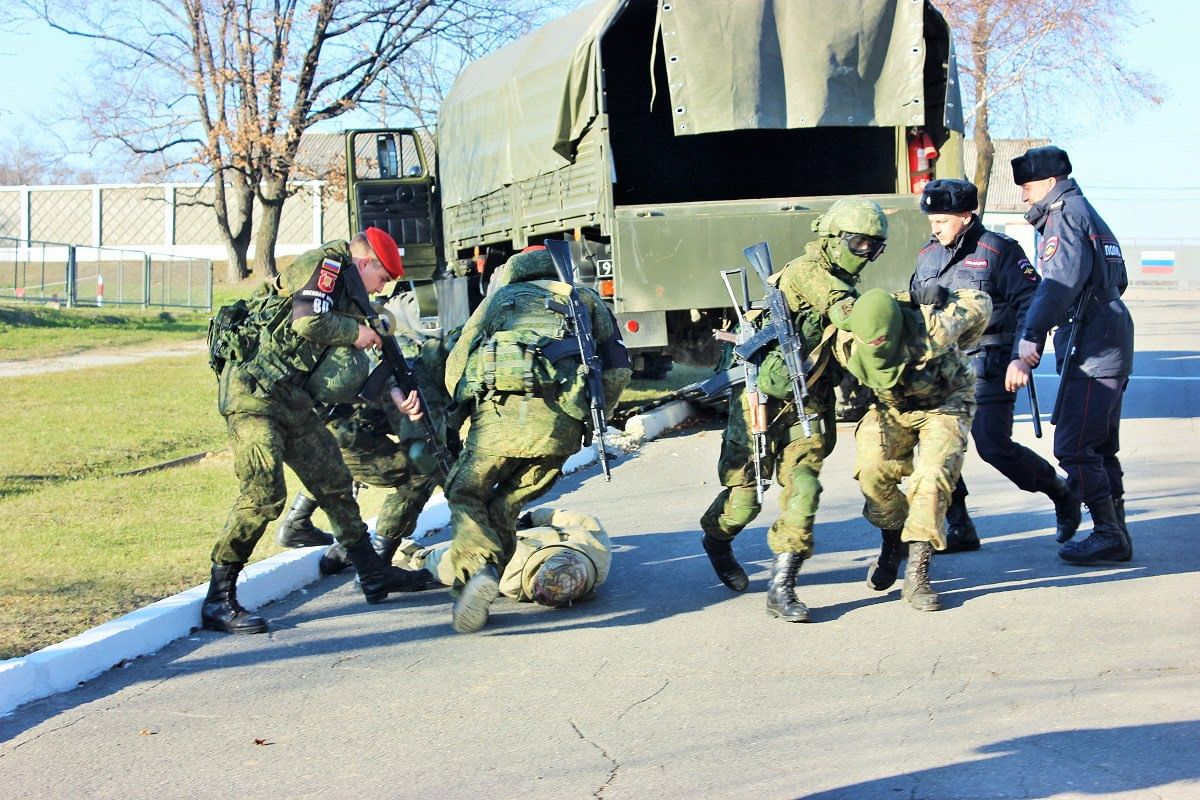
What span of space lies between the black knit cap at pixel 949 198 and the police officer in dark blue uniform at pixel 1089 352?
0.99 feet

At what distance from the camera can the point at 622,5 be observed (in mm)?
10500

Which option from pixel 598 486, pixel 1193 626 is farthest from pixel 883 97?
pixel 1193 626

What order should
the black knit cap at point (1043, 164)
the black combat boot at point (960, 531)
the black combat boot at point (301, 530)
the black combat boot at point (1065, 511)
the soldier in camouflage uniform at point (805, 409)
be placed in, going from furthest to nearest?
1. the black combat boot at point (301, 530)
2. the black combat boot at point (960, 531)
3. the black combat boot at point (1065, 511)
4. the black knit cap at point (1043, 164)
5. the soldier in camouflage uniform at point (805, 409)

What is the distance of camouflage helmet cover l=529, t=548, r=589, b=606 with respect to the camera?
228 inches

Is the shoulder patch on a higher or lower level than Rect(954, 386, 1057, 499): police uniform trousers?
higher

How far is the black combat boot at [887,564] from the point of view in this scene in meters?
5.98

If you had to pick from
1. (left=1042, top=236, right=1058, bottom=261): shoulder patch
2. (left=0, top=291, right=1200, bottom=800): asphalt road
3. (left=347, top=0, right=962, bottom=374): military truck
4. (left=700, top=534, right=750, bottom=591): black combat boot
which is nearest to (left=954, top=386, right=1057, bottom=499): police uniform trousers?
(left=0, top=291, right=1200, bottom=800): asphalt road

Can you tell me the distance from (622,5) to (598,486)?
3.96 metres

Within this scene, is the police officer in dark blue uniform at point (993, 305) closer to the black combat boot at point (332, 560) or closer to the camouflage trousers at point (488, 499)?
the camouflage trousers at point (488, 499)

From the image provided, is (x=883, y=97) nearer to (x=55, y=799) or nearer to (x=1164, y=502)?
(x=1164, y=502)

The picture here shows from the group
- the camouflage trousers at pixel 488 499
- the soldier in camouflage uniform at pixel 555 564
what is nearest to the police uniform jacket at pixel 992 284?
the soldier in camouflage uniform at pixel 555 564

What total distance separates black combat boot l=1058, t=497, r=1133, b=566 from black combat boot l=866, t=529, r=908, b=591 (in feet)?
3.09

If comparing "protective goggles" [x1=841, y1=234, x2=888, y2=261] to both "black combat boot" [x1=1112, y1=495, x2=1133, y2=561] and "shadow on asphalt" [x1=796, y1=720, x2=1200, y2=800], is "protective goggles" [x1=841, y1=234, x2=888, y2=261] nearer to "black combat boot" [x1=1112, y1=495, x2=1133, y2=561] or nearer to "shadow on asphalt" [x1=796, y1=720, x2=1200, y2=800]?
"black combat boot" [x1=1112, y1=495, x2=1133, y2=561]

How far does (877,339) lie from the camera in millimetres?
5270
